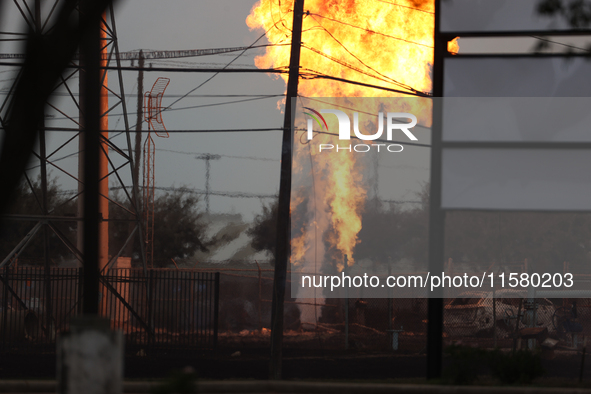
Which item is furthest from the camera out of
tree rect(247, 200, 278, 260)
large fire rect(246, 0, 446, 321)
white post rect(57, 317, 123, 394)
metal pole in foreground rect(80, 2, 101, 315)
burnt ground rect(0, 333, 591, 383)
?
tree rect(247, 200, 278, 260)

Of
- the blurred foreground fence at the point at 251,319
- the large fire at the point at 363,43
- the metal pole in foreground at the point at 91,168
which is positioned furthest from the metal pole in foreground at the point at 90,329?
the large fire at the point at 363,43

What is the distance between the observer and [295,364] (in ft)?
52.7

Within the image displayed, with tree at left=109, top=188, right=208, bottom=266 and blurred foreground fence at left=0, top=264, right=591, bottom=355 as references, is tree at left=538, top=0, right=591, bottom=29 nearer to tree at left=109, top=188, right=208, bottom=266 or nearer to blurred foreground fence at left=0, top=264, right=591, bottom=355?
blurred foreground fence at left=0, top=264, right=591, bottom=355

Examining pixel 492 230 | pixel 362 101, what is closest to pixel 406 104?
pixel 362 101

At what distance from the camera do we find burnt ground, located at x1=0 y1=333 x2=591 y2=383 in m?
13.7

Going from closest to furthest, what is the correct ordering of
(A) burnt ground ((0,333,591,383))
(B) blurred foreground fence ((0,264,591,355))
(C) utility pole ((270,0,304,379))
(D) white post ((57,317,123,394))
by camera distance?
(D) white post ((57,317,123,394))
(A) burnt ground ((0,333,591,383))
(C) utility pole ((270,0,304,379))
(B) blurred foreground fence ((0,264,591,355))

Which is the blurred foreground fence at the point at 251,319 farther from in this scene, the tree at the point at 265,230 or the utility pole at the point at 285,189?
the tree at the point at 265,230

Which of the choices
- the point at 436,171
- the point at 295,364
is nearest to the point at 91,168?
the point at 436,171

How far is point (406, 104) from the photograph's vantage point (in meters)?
37.5

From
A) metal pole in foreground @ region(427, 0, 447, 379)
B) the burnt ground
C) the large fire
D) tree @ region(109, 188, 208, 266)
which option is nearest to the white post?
metal pole in foreground @ region(427, 0, 447, 379)

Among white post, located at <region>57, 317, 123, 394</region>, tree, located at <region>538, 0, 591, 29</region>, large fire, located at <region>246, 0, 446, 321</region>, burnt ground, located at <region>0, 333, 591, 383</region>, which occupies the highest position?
large fire, located at <region>246, 0, 446, 321</region>

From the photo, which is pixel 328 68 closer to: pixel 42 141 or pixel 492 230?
pixel 42 141

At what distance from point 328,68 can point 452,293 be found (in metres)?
12.8

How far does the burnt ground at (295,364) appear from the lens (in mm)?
13709
